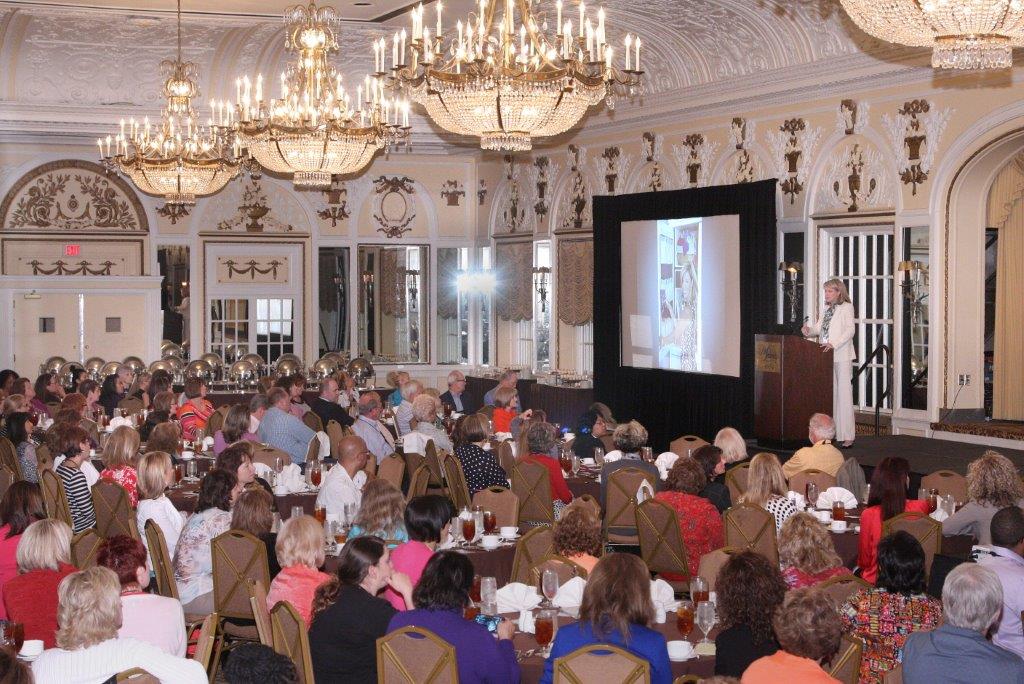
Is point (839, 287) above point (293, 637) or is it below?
above

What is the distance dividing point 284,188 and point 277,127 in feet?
33.2

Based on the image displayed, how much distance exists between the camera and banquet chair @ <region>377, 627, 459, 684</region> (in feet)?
16.0

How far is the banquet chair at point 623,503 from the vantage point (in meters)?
9.38

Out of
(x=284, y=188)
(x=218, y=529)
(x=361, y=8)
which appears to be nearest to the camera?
(x=218, y=529)

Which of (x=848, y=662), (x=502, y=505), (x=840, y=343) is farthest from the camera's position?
(x=840, y=343)

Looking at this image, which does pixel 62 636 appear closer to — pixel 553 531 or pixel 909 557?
pixel 553 531

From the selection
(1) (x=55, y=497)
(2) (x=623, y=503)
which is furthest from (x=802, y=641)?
(1) (x=55, y=497)

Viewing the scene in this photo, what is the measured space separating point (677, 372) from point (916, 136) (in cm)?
466

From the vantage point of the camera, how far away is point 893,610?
215 inches

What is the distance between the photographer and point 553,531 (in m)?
6.75

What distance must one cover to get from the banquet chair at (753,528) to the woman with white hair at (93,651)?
12.8 ft

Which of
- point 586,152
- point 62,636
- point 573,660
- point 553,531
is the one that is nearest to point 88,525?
point 553,531

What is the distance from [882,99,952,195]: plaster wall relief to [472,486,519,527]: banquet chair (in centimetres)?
676

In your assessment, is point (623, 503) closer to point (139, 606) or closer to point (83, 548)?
point (83, 548)
